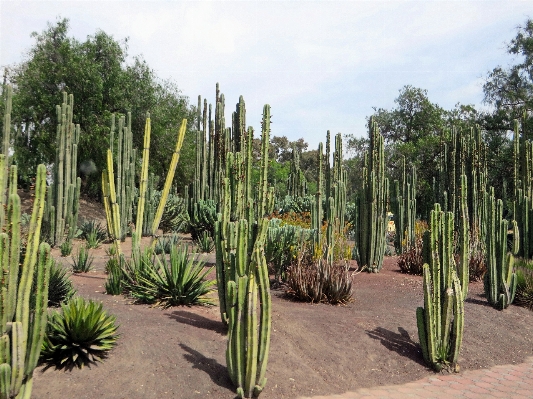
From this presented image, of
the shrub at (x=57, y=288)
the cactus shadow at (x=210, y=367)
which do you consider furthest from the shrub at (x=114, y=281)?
the cactus shadow at (x=210, y=367)

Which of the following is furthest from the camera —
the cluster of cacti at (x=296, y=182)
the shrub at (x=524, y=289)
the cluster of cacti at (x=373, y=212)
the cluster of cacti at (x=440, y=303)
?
the cluster of cacti at (x=296, y=182)

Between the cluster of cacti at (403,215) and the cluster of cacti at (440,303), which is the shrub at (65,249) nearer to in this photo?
the cluster of cacti at (403,215)

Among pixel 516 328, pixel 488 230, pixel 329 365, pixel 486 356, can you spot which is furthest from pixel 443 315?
pixel 488 230

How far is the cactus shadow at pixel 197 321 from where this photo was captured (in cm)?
670

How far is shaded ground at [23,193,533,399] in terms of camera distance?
523cm

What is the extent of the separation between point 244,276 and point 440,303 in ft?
8.96

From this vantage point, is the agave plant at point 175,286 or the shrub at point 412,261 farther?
the shrub at point 412,261

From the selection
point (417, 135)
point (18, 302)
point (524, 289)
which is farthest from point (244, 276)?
point (417, 135)

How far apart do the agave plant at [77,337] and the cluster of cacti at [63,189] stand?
994 centimetres

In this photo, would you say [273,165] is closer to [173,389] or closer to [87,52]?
[87,52]

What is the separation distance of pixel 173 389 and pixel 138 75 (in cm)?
2692

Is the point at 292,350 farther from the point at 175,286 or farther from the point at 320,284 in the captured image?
the point at 320,284

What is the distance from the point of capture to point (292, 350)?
6.31 meters

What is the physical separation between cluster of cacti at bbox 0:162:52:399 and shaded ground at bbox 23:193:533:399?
63cm
